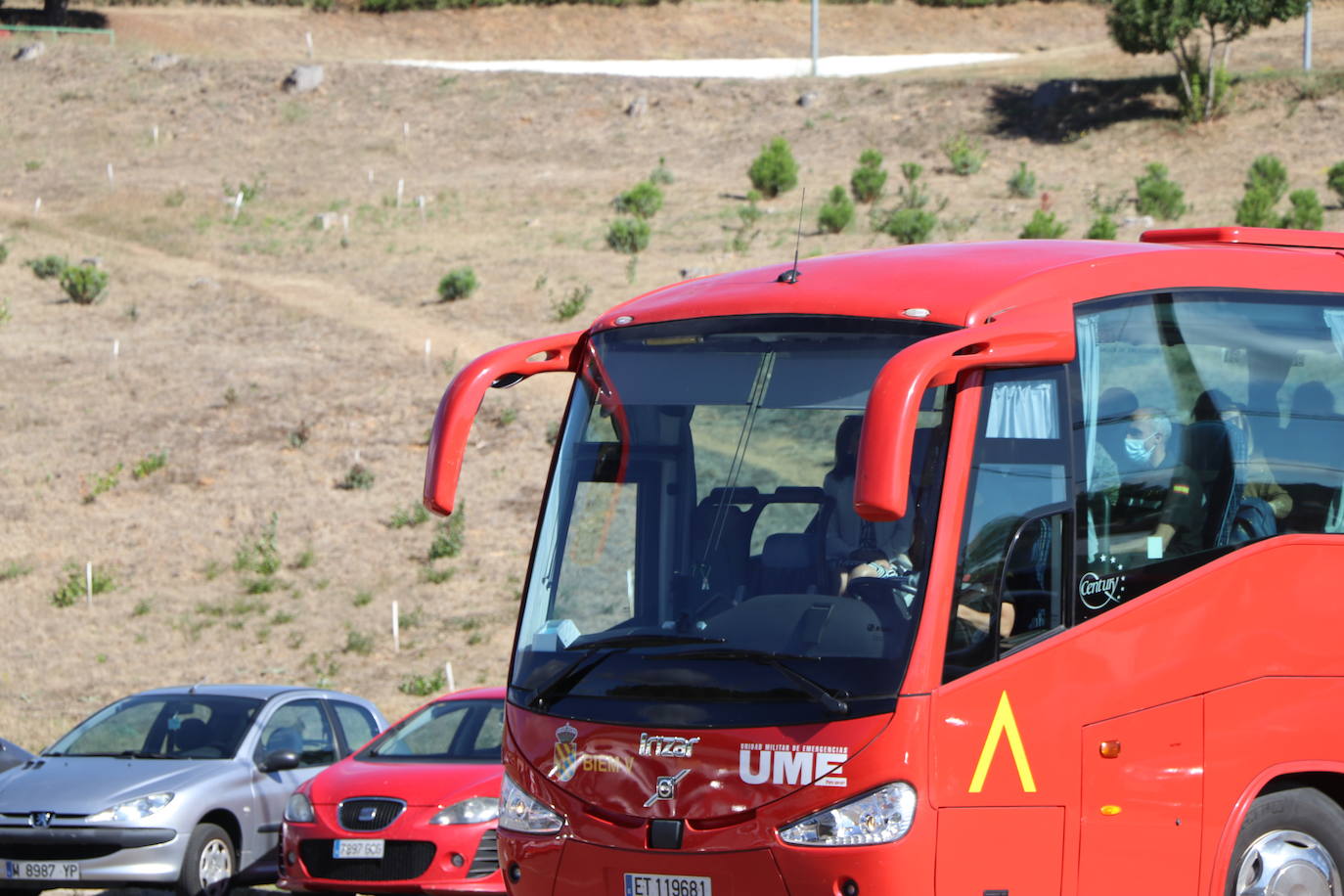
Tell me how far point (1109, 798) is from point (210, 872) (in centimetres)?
740

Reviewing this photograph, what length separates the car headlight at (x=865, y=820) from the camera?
603cm

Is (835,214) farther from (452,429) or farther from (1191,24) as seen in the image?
(452,429)

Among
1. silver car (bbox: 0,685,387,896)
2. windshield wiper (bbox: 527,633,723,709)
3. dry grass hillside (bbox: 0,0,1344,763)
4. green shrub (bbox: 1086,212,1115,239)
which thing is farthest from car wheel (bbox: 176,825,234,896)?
green shrub (bbox: 1086,212,1115,239)

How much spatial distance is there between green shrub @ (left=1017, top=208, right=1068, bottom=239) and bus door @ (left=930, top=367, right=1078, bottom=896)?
35.7m

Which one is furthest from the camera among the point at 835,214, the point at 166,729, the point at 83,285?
the point at 835,214

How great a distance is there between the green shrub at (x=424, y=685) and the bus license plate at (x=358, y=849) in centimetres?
1226

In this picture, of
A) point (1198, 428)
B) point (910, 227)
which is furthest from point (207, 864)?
point (910, 227)

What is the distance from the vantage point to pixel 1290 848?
6.98 m

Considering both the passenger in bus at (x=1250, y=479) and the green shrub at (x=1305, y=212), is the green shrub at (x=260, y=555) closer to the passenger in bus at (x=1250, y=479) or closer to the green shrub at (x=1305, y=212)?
the passenger in bus at (x=1250, y=479)

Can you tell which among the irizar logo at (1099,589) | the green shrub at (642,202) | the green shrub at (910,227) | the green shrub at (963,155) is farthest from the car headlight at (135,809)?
the green shrub at (963,155)

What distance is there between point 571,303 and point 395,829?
29691 mm

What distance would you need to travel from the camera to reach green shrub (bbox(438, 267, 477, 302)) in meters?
42.0

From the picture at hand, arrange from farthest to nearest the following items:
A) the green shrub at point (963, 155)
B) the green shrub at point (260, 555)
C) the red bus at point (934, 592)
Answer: the green shrub at point (963, 155) < the green shrub at point (260, 555) < the red bus at point (934, 592)

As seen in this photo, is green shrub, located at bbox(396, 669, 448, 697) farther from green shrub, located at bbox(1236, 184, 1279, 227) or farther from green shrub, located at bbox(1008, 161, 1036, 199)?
green shrub, located at bbox(1008, 161, 1036, 199)
